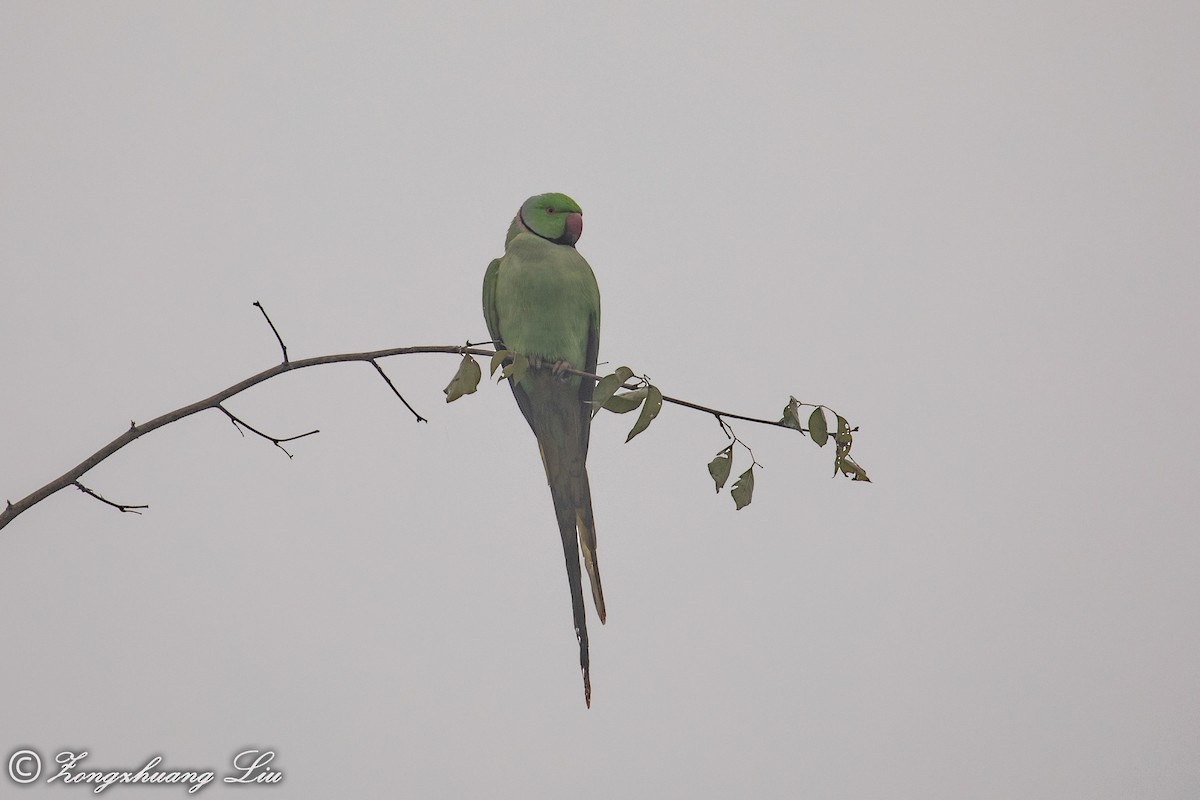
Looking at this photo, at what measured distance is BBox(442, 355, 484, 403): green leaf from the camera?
855 mm

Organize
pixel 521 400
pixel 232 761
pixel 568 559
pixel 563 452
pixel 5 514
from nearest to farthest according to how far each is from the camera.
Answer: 1. pixel 5 514
2. pixel 568 559
3. pixel 563 452
4. pixel 521 400
5. pixel 232 761

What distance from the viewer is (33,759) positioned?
1.11 metres

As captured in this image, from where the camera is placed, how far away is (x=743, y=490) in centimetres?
86

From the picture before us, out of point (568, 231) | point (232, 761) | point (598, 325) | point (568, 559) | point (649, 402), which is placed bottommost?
point (232, 761)

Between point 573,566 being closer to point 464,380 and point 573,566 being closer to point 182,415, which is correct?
point 464,380

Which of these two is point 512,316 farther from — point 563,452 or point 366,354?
point 366,354

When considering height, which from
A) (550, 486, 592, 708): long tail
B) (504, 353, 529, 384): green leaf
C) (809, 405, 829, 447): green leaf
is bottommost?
(550, 486, 592, 708): long tail

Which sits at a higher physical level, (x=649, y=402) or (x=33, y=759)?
(x=649, y=402)

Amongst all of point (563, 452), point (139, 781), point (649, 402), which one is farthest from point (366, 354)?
point (139, 781)

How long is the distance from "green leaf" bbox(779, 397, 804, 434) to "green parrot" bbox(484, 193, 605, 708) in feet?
0.93

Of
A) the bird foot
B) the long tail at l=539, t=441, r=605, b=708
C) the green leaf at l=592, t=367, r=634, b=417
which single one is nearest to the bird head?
the bird foot

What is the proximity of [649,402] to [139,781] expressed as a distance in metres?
0.79

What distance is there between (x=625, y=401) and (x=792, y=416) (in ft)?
0.52

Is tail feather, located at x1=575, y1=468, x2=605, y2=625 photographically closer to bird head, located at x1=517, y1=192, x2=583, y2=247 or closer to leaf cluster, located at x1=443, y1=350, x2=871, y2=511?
leaf cluster, located at x1=443, y1=350, x2=871, y2=511
